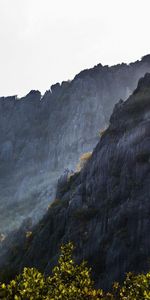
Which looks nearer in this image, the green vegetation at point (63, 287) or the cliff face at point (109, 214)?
the green vegetation at point (63, 287)

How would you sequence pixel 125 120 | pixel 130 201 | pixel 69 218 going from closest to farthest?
pixel 130 201, pixel 69 218, pixel 125 120

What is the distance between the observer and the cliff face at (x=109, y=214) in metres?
64.2

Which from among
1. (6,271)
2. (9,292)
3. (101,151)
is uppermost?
(101,151)

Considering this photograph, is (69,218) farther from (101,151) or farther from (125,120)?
(125,120)

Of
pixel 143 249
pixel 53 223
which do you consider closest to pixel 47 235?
pixel 53 223

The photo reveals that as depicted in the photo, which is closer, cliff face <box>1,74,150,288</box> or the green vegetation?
the green vegetation

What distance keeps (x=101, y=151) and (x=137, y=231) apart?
25041mm

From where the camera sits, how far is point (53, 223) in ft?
271

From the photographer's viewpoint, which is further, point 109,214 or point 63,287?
point 109,214

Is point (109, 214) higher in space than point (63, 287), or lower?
lower

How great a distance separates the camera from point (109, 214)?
71.2 m

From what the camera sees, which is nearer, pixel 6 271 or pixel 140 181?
pixel 140 181

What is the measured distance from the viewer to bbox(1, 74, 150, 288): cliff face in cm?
6425

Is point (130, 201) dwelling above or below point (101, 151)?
below
